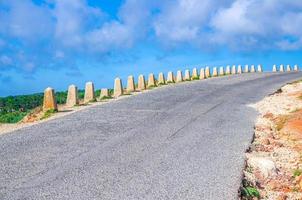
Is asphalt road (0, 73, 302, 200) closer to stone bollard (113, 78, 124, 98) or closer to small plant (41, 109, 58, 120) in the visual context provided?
small plant (41, 109, 58, 120)

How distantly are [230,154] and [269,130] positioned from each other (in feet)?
11.7

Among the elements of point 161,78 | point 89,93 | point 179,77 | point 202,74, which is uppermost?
point 89,93

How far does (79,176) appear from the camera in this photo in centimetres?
769

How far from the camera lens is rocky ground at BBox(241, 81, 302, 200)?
25.6 feet

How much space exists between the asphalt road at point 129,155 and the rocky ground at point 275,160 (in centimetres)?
25

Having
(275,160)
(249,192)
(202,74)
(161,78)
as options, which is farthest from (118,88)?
(202,74)

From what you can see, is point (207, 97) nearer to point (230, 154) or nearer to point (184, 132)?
point (184, 132)

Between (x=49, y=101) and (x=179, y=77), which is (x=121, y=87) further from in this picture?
(x=179, y=77)

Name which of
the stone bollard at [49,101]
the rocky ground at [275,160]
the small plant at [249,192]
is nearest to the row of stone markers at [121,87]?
the stone bollard at [49,101]

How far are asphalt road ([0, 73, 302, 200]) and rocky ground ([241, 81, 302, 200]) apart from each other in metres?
0.25

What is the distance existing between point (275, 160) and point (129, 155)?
275 cm

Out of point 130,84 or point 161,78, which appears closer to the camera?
point 130,84

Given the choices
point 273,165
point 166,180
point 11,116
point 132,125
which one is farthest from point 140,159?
point 11,116

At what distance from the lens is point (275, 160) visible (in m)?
9.67
